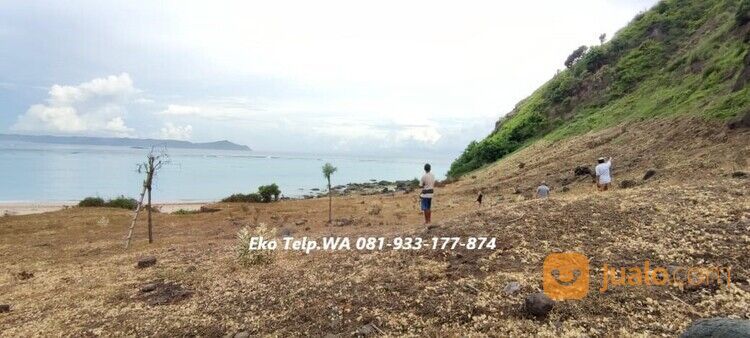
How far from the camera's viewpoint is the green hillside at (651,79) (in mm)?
25656

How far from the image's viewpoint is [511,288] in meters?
8.77

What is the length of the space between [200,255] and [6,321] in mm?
5695

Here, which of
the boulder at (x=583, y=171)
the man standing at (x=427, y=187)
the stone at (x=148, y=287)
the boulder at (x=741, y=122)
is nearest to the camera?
the stone at (x=148, y=287)

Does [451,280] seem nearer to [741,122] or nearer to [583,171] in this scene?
[741,122]

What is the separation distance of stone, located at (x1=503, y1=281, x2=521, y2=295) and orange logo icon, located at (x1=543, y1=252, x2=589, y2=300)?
0.49 m

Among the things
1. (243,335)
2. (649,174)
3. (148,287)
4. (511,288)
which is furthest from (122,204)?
(511,288)

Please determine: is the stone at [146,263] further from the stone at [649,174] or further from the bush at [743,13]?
the bush at [743,13]

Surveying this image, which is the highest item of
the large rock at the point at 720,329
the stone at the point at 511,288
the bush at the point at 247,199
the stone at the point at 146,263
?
the large rock at the point at 720,329

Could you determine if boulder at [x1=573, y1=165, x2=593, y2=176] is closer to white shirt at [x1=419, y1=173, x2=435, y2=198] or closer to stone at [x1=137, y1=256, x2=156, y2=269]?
white shirt at [x1=419, y1=173, x2=435, y2=198]

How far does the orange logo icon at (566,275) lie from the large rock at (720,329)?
9.92 feet

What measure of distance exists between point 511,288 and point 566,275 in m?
1.28

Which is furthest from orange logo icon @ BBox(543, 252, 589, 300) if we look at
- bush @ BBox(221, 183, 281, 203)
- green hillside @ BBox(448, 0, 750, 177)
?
bush @ BBox(221, 183, 281, 203)

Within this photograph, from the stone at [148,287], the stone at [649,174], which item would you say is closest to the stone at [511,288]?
the stone at [148,287]

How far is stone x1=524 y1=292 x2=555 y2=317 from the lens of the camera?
7652mm
